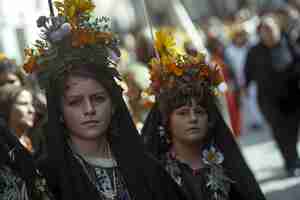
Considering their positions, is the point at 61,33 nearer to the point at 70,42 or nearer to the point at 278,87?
the point at 70,42

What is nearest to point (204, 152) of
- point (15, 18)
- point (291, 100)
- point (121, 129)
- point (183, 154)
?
point (183, 154)

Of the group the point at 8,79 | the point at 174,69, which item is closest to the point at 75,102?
the point at 174,69

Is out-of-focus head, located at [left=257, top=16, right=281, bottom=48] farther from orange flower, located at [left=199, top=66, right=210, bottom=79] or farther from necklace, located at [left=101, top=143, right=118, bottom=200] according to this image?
necklace, located at [left=101, top=143, right=118, bottom=200]

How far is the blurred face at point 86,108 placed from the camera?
6121 mm

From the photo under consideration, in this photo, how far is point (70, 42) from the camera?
6266 millimetres

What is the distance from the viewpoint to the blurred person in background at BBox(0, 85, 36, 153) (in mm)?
8281

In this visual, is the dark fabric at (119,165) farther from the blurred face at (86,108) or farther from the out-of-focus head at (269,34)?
the out-of-focus head at (269,34)

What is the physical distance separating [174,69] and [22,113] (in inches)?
54.2

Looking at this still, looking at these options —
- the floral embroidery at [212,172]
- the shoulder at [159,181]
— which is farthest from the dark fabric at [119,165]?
the floral embroidery at [212,172]

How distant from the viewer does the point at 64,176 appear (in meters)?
5.92

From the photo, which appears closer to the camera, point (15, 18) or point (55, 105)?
point (55, 105)

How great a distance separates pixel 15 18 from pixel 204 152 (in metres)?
6.85

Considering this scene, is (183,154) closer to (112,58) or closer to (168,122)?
(168,122)

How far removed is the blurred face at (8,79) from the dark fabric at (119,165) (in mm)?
2629
